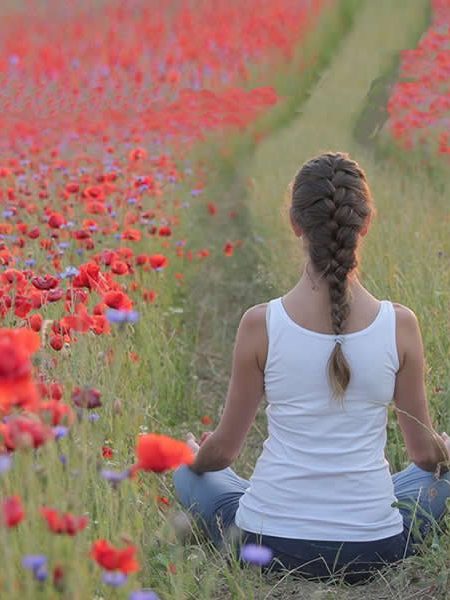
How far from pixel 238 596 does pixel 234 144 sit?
19.1 ft

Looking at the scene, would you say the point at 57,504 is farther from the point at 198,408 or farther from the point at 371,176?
the point at 371,176

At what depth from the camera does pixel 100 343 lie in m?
2.95

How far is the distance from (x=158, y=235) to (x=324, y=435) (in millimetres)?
2468

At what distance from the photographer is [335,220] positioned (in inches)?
87.2

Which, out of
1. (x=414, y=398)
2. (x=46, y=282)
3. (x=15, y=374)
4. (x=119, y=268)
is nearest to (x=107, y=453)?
(x=46, y=282)

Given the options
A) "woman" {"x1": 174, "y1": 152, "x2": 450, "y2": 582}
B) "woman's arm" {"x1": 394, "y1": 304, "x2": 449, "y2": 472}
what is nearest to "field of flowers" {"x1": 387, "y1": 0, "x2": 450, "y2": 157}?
"woman's arm" {"x1": 394, "y1": 304, "x2": 449, "y2": 472}

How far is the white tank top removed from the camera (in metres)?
2.29

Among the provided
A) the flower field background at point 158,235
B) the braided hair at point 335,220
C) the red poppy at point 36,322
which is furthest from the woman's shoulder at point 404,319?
the red poppy at point 36,322

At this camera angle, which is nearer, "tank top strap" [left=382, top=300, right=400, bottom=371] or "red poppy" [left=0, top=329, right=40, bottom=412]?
"red poppy" [left=0, top=329, right=40, bottom=412]

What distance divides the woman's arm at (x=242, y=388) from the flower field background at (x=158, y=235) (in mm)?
146

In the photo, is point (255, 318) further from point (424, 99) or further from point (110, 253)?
point (424, 99)

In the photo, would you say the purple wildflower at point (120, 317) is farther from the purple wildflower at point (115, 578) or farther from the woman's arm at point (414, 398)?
the woman's arm at point (414, 398)

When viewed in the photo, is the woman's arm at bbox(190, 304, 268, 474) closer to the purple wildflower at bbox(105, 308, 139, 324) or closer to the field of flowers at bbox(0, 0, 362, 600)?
the field of flowers at bbox(0, 0, 362, 600)

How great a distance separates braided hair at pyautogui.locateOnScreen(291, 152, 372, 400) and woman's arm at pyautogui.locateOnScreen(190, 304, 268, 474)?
142mm
